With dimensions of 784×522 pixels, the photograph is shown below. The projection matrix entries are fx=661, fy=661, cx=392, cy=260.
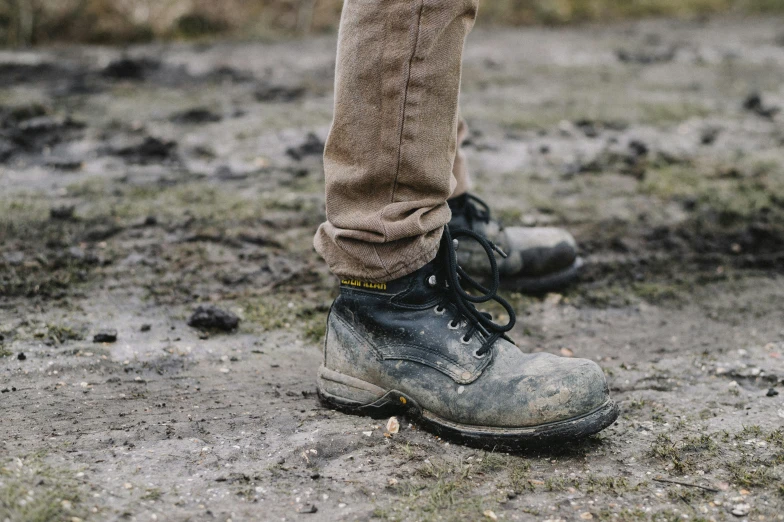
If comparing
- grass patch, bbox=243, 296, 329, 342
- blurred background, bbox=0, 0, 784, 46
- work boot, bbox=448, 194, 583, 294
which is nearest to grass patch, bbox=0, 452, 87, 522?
grass patch, bbox=243, 296, 329, 342

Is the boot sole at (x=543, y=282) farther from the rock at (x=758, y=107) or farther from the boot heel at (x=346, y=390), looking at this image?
the rock at (x=758, y=107)

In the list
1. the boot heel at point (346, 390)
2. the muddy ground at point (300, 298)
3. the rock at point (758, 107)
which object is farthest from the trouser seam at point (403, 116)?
the rock at point (758, 107)

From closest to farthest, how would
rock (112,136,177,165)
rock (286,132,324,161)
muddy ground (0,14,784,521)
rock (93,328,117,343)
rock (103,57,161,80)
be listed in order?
muddy ground (0,14,784,521), rock (93,328,117,343), rock (112,136,177,165), rock (286,132,324,161), rock (103,57,161,80)

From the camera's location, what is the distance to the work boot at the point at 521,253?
238cm

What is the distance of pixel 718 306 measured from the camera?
8.21ft

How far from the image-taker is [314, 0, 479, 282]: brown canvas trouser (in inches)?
59.4

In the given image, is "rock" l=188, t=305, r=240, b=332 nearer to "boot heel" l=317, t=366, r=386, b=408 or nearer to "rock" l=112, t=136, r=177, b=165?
"boot heel" l=317, t=366, r=386, b=408

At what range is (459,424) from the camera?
1.62 m

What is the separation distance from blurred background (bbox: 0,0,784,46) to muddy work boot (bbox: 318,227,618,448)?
214 inches

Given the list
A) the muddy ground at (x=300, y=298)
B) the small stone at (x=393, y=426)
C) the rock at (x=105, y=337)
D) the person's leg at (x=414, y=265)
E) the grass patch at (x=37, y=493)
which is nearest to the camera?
the grass patch at (x=37, y=493)

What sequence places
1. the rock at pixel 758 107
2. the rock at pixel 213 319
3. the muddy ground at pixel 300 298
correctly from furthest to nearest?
the rock at pixel 758 107 < the rock at pixel 213 319 < the muddy ground at pixel 300 298

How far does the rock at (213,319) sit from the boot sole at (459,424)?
51 cm

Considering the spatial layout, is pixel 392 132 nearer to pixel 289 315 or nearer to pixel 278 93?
pixel 289 315

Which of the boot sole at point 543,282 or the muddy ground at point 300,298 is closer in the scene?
the muddy ground at point 300,298
